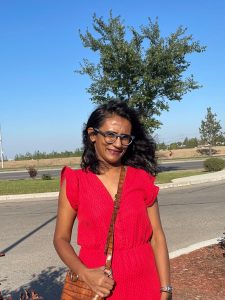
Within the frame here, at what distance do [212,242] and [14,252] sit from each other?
10.2 feet

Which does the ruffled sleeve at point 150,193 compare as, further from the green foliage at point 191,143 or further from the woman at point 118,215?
the green foliage at point 191,143

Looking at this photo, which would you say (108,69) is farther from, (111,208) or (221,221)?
(111,208)

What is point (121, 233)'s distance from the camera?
2.12m

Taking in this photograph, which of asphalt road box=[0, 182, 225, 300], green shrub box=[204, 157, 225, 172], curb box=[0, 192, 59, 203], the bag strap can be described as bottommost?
asphalt road box=[0, 182, 225, 300]

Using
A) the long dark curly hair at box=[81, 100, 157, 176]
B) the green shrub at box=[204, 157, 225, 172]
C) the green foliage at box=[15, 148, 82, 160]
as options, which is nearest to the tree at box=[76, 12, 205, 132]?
the green shrub at box=[204, 157, 225, 172]

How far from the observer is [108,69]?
23016 mm

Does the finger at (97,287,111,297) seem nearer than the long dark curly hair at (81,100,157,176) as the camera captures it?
Yes

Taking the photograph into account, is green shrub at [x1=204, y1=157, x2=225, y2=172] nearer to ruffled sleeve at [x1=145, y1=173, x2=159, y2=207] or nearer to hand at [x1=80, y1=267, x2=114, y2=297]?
ruffled sleeve at [x1=145, y1=173, x2=159, y2=207]

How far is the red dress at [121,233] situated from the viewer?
6.93 ft

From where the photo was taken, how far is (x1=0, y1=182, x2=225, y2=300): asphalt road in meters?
5.89

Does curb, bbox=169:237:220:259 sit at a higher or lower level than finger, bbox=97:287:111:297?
lower

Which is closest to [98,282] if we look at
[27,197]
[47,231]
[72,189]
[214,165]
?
[72,189]

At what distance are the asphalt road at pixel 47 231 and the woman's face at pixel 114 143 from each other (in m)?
3.02

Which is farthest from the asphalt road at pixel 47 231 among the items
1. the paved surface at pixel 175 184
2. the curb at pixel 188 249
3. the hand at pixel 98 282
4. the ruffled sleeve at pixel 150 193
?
the hand at pixel 98 282
